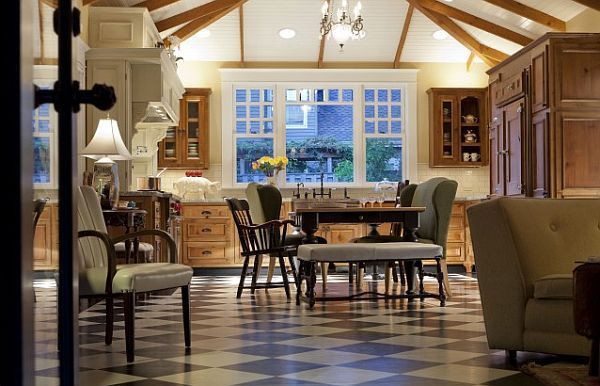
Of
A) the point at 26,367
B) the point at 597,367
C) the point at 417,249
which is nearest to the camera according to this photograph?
the point at 26,367

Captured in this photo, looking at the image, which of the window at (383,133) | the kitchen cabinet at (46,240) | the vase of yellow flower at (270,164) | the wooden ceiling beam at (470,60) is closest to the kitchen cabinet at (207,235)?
the vase of yellow flower at (270,164)

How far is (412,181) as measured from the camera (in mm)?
12078

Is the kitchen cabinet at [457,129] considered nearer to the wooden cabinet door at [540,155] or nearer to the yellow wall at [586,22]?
the yellow wall at [586,22]

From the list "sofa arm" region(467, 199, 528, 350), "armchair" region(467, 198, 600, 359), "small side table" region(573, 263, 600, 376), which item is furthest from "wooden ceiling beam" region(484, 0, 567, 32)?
"small side table" region(573, 263, 600, 376)

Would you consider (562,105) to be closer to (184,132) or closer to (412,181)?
(412,181)

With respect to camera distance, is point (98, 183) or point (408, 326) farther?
point (98, 183)

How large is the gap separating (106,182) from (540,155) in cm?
443

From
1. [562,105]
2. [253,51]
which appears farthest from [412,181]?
[562,105]

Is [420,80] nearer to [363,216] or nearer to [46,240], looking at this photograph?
[363,216]

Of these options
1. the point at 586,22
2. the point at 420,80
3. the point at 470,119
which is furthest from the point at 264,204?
the point at 420,80

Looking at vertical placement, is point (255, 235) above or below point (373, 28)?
below

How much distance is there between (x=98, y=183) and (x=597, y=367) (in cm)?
422

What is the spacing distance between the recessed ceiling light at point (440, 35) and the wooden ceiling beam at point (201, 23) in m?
2.77

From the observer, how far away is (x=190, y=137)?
11625 mm
